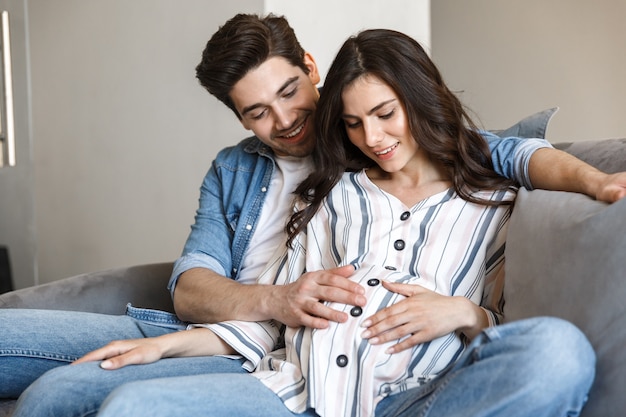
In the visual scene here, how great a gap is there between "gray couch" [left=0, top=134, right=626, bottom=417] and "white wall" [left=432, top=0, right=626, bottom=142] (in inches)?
96.6

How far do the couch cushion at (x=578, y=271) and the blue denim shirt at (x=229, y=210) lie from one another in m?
0.70

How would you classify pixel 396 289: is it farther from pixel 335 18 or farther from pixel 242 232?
pixel 335 18

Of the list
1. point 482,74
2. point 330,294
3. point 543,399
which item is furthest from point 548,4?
point 543,399

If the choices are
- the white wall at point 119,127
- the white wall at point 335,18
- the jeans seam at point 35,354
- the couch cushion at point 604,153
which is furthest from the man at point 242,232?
the white wall at point 119,127

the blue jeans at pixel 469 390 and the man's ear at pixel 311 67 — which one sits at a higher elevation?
the man's ear at pixel 311 67

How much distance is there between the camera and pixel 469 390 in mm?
1144

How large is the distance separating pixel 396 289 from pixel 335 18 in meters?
1.81

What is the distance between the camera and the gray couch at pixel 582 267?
3.68ft

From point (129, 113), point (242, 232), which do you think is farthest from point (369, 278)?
point (129, 113)

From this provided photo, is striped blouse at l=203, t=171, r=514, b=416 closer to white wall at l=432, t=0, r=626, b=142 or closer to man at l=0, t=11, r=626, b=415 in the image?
man at l=0, t=11, r=626, b=415

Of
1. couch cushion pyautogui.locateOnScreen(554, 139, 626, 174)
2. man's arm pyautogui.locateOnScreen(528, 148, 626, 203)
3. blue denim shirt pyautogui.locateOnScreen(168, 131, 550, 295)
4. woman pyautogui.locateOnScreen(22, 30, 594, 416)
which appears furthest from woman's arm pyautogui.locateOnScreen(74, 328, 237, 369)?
Answer: couch cushion pyautogui.locateOnScreen(554, 139, 626, 174)

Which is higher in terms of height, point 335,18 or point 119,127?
point 335,18

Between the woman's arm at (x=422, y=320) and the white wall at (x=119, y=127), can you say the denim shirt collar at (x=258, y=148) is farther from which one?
the white wall at (x=119, y=127)

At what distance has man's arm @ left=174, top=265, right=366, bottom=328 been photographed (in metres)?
1.46
